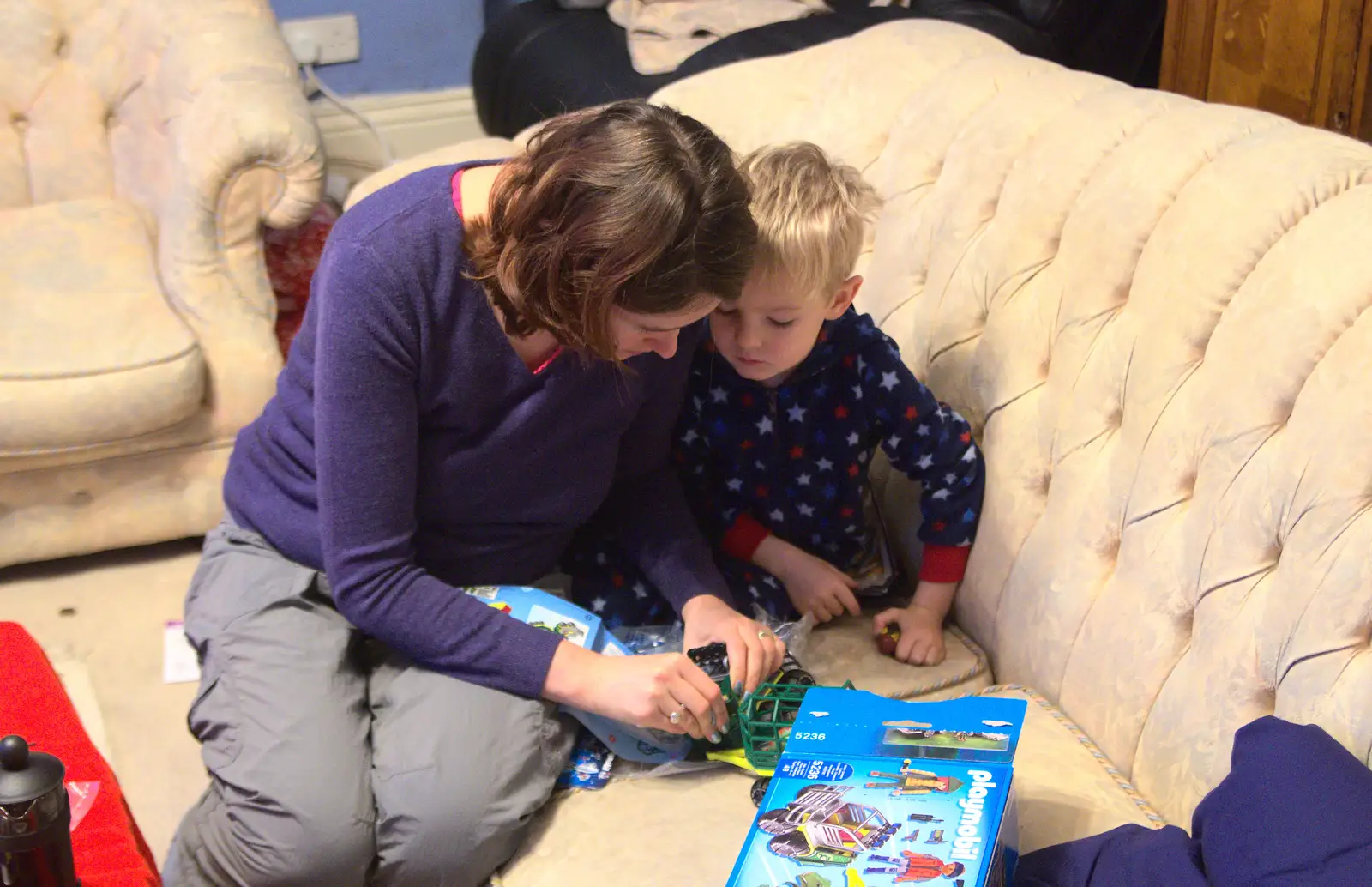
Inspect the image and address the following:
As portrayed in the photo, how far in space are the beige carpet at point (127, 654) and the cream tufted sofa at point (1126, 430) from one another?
74cm

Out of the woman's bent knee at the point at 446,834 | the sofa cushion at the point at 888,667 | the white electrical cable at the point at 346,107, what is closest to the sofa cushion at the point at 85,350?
the woman's bent knee at the point at 446,834

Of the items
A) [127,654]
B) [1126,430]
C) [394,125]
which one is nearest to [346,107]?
[394,125]

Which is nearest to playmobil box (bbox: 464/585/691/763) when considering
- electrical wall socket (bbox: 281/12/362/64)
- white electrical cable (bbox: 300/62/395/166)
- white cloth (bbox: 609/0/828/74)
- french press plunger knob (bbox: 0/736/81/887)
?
french press plunger knob (bbox: 0/736/81/887)

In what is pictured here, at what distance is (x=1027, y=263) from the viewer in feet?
4.67

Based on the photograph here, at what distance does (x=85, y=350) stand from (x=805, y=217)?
4.09 ft

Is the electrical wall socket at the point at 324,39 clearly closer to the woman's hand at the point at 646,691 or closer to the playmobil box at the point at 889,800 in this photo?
the woman's hand at the point at 646,691

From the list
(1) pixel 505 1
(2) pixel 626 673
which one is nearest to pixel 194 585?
(2) pixel 626 673

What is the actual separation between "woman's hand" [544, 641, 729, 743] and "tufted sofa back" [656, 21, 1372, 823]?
0.37 metres

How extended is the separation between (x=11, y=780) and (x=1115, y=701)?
93 cm

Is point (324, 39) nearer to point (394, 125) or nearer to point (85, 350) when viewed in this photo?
point (394, 125)

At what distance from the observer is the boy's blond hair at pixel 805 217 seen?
132 centimetres

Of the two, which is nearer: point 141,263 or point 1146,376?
point 1146,376

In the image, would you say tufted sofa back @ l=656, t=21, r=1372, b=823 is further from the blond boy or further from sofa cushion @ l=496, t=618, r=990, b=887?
sofa cushion @ l=496, t=618, r=990, b=887

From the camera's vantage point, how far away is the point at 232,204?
86.4 inches
